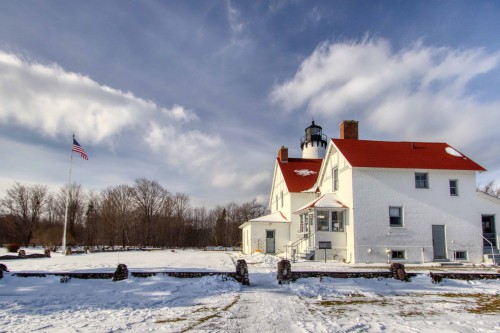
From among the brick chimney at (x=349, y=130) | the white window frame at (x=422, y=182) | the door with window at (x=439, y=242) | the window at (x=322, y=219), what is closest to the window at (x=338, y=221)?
the window at (x=322, y=219)

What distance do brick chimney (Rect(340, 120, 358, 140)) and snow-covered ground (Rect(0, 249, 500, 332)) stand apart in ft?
48.7

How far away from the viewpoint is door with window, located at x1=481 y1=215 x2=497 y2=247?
77.7ft

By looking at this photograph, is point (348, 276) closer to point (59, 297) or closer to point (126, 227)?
point (59, 297)

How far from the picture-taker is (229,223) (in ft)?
231

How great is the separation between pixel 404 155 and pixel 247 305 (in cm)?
1782

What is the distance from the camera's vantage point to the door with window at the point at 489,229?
77.7 ft

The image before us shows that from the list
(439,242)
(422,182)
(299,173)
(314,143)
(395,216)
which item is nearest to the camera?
(439,242)

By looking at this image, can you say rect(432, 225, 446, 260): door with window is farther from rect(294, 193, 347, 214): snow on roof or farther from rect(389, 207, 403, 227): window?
rect(294, 193, 347, 214): snow on roof

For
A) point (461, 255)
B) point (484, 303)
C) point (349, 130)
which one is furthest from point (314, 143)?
point (484, 303)

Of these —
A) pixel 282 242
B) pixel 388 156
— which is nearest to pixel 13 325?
pixel 388 156

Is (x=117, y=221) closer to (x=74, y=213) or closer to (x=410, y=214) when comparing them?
(x=74, y=213)

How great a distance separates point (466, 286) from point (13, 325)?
14.0 metres

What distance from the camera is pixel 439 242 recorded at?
23078mm

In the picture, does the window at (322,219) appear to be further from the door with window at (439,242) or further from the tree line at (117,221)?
the tree line at (117,221)
